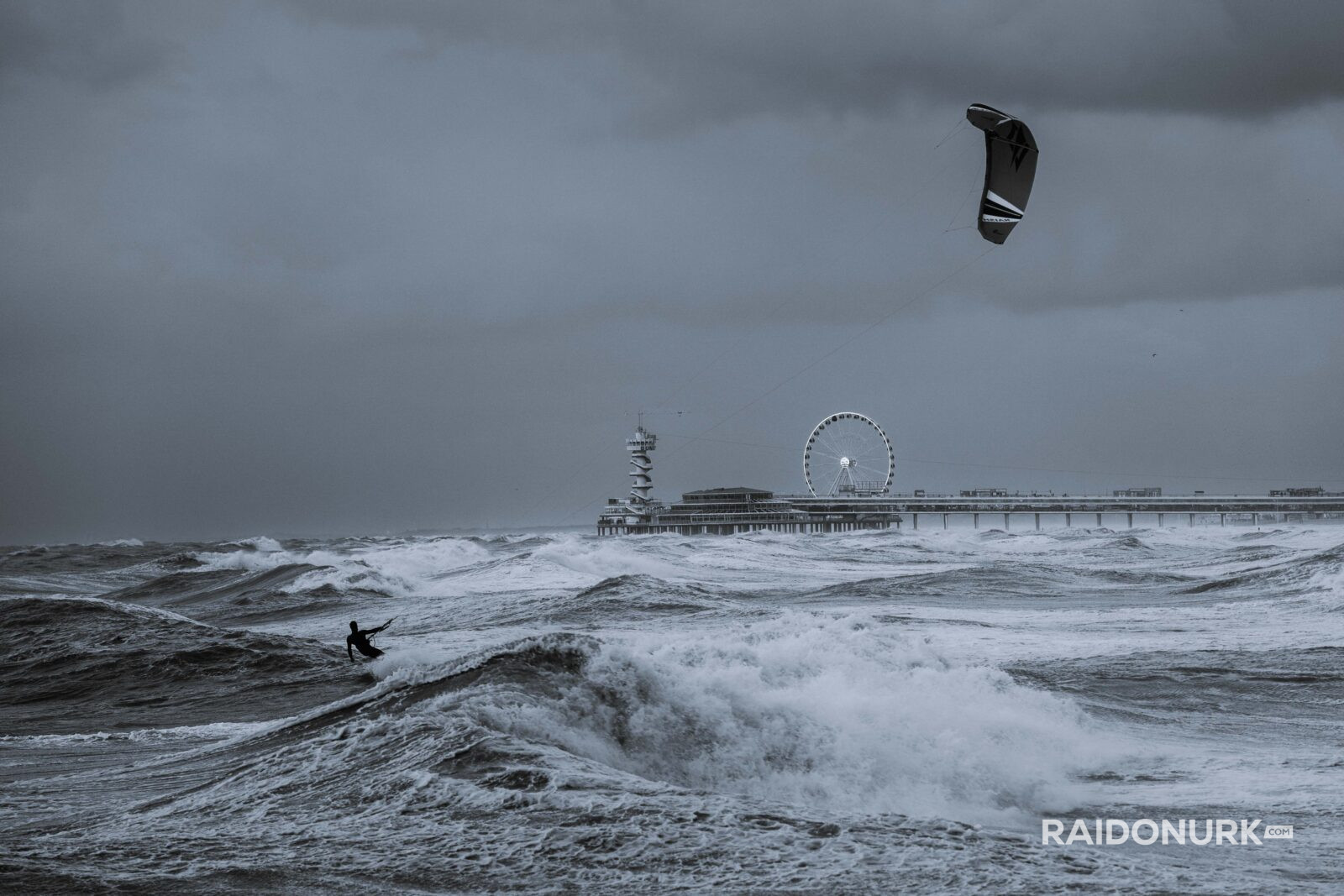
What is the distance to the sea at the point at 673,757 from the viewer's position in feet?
18.5

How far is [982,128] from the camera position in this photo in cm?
2597

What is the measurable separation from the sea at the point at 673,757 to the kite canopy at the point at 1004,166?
994 cm

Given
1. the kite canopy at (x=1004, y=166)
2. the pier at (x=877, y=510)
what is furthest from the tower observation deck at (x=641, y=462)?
the kite canopy at (x=1004, y=166)

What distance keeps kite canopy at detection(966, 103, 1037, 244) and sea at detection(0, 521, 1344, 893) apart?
9937 millimetres

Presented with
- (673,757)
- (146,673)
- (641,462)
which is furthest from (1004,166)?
(641,462)

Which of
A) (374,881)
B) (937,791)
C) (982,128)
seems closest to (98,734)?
(374,881)

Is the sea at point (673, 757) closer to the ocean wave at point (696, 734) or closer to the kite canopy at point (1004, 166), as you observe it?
the ocean wave at point (696, 734)

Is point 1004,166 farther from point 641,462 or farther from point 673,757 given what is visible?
point 641,462

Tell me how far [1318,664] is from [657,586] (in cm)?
1562

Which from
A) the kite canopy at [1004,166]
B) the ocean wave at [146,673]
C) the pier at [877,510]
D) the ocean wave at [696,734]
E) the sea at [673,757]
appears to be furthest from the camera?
the pier at [877,510]

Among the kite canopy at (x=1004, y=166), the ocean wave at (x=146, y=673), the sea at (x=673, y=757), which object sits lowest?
the ocean wave at (x=146, y=673)

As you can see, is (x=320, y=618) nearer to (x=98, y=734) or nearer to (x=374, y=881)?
(x=98, y=734)

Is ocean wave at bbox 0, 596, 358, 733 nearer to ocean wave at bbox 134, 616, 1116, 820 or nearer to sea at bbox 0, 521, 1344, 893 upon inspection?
sea at bbox 0, 521, 1344, 893

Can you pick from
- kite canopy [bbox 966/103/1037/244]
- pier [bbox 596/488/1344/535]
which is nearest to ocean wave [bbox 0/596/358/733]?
kite canopy [bbox 966/103/1037/244]
